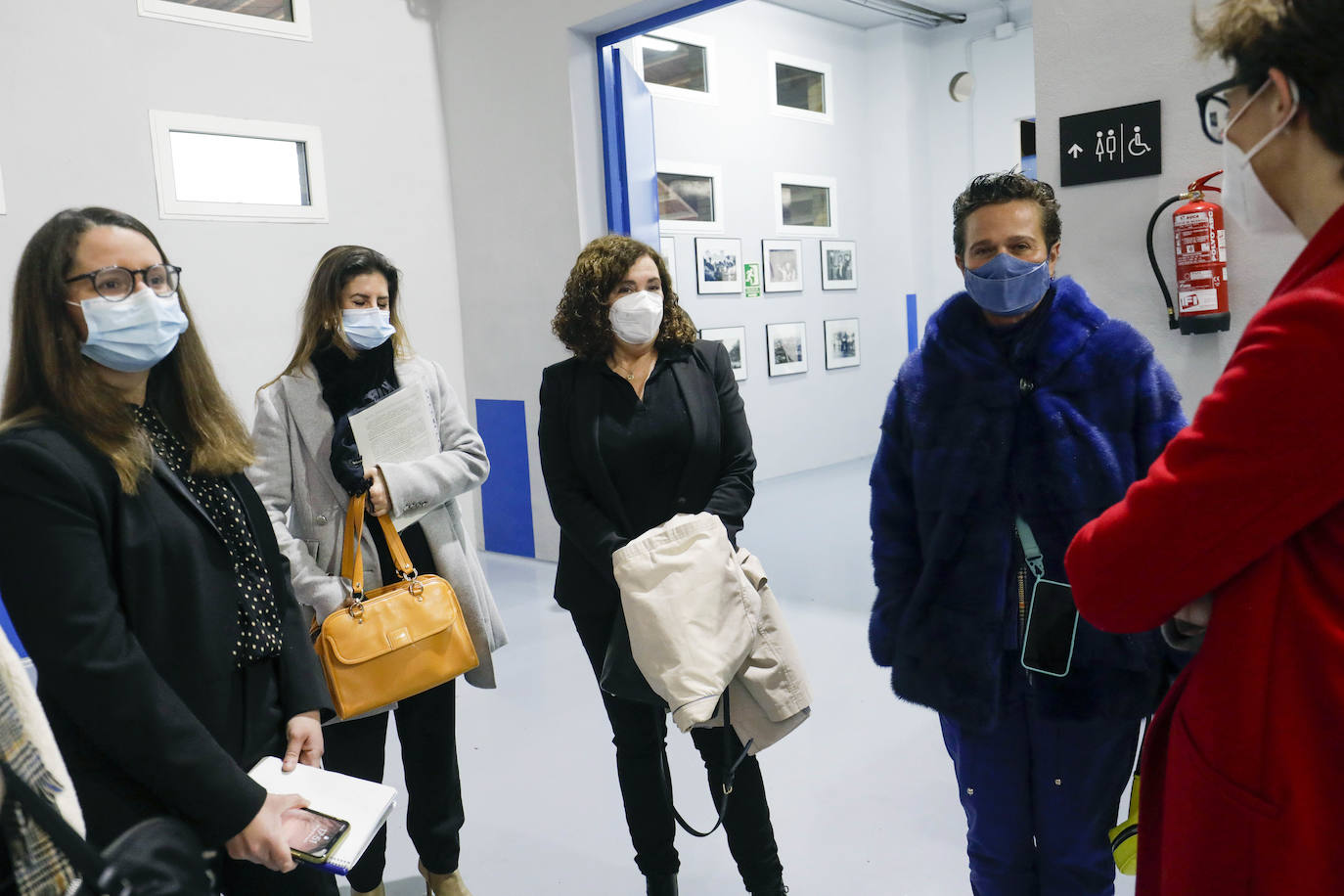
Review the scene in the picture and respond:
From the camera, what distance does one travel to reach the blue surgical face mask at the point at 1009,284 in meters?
1.78

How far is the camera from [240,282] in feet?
17.5

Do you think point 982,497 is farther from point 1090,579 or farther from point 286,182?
point 286,182

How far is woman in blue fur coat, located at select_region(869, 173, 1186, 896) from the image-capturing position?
169 centimetres

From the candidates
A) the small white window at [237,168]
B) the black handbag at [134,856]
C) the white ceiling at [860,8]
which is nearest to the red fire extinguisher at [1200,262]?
the black handbag at [134,856]

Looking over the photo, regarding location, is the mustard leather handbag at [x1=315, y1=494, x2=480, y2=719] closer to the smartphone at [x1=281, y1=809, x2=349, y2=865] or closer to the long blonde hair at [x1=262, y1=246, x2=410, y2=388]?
the long blonde hair at [x1=262, y1=246, x2=410, y2=388]

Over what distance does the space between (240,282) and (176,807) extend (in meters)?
4.53

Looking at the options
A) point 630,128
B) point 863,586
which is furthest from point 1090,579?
point 630,128

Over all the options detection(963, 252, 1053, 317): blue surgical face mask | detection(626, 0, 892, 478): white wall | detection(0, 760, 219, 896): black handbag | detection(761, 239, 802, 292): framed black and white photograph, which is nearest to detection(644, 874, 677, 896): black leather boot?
detection(0, 760, 219, 896): black handbag

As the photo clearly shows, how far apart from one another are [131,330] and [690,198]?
22.4 ft

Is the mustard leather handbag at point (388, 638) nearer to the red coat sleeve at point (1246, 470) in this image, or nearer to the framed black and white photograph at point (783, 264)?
the red coat sleeve at point (1246, 470)

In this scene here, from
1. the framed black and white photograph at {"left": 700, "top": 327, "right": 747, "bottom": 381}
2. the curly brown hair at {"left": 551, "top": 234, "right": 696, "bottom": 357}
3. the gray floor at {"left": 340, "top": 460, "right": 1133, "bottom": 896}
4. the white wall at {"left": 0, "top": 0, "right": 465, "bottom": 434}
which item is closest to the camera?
the curly brown hair at {"left": 551, "top": 234, "right": 696, "bottom": 357}

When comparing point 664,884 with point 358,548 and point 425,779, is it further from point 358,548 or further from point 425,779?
point 358,548

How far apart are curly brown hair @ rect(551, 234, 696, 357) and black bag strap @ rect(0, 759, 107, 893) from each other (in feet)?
5.24

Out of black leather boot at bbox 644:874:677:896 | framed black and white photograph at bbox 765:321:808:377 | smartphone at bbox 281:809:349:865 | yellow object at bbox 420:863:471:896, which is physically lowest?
yellow object at bbox 420:863:471:896
